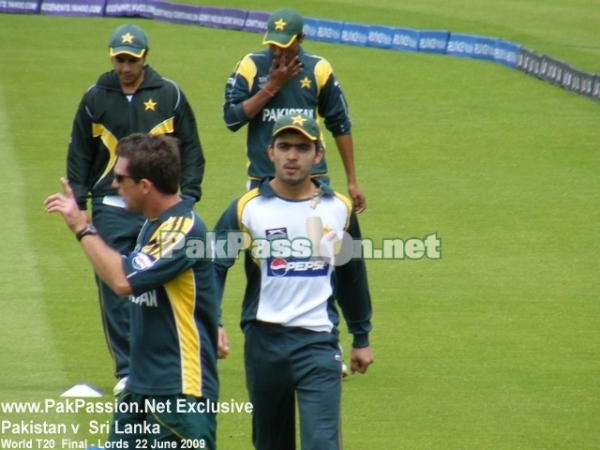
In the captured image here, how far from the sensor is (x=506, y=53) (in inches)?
960

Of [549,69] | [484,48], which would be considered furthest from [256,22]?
[549,69]

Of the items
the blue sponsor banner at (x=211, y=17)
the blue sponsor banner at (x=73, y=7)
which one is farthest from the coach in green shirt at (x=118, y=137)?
the blue sponsor banner at (x=73, y=7)

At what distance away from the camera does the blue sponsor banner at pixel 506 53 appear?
2411cm

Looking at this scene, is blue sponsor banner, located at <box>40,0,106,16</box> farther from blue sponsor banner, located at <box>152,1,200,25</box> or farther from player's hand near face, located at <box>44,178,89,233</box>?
player's hand near face, located at <box>44,178,89,233</box>

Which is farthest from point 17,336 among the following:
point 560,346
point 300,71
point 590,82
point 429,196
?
point 590,82

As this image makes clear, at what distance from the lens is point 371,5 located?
31.8 meters

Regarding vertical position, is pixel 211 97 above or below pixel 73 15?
below

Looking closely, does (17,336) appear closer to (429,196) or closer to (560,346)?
(560,346)

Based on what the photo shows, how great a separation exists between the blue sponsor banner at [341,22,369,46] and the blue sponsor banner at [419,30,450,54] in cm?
129

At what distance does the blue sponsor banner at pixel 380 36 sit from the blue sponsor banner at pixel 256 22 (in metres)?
2.40

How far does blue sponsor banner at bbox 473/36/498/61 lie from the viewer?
975 inches

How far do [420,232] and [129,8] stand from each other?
1619 centimetres

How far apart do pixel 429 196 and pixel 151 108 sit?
7.32m

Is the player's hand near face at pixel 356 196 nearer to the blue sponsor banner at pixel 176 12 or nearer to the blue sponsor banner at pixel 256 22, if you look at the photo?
the blue sponsor banner at pixel 256 22
